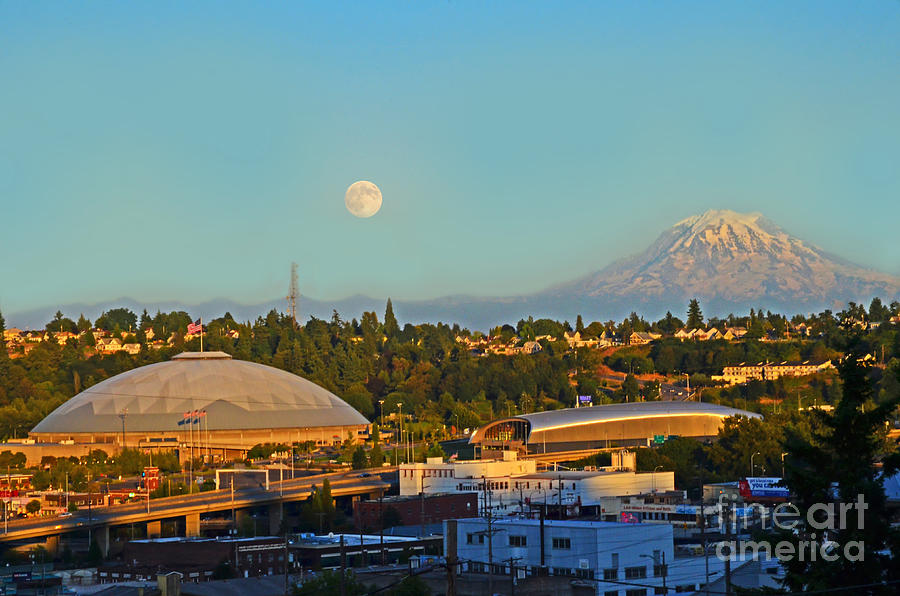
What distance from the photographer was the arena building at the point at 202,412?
13538 cm

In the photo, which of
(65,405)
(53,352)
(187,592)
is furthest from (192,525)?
(53,352)

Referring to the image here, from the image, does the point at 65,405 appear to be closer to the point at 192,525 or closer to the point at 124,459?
the point at 124,459

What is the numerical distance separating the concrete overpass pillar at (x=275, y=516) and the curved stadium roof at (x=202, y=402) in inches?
1981

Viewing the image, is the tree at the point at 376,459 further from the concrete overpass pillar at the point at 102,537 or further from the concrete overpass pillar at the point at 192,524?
the concrete overpass pillar at the point at 102,537

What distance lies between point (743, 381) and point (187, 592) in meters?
154

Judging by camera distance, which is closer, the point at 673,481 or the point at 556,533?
the point at 556,533

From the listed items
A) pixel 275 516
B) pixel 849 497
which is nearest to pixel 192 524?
pixel 275 516

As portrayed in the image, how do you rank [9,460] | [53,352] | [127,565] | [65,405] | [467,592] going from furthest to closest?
1. [53,352]
2. [65,405]
3. [9,460]
4. [127,565]
5. [467,592]

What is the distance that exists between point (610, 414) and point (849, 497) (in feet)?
344

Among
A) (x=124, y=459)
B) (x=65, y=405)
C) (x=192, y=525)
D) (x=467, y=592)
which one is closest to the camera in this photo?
(x=467, y=592)

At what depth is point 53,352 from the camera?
190750mm

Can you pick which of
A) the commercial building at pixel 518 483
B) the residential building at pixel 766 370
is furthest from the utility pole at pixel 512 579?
the residential building at pixel 766 370

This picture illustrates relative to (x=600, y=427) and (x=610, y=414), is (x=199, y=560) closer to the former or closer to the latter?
(x=600, y=427)
